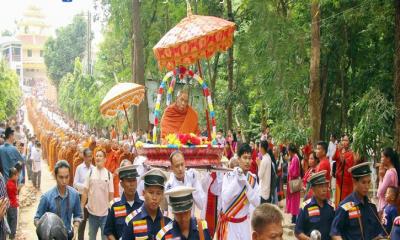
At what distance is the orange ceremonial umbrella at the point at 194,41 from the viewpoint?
12125 millimetres

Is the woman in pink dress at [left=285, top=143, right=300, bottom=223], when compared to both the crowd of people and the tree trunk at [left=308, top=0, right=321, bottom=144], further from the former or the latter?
the tree trunk at [left=308, top=0, right=321, bottom=144]

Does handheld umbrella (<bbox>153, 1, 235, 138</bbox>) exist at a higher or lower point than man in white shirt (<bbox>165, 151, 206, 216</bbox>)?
higher

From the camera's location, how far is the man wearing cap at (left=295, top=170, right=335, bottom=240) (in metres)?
7.12

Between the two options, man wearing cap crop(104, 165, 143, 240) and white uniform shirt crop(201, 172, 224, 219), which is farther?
white uniform shirt crop(201, 172, 224, 219)

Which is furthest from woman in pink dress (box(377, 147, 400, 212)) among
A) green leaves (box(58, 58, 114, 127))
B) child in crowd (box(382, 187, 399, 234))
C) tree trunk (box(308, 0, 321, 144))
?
green leaves (box(58, 58, 114, 127))

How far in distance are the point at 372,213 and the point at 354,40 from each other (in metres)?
13.9

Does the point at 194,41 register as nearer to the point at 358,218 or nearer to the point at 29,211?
the point at 358,218

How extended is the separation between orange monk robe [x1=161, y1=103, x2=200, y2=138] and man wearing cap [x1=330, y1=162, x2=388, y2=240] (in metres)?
6.18

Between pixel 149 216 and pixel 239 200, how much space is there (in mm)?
3051

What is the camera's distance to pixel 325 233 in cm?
716

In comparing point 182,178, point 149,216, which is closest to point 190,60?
point 182,178

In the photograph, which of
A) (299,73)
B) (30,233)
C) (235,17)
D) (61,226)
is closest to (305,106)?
(299,73)

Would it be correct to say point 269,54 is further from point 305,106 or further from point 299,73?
point 305,106

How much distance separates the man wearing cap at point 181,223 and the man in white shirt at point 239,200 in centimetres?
334
